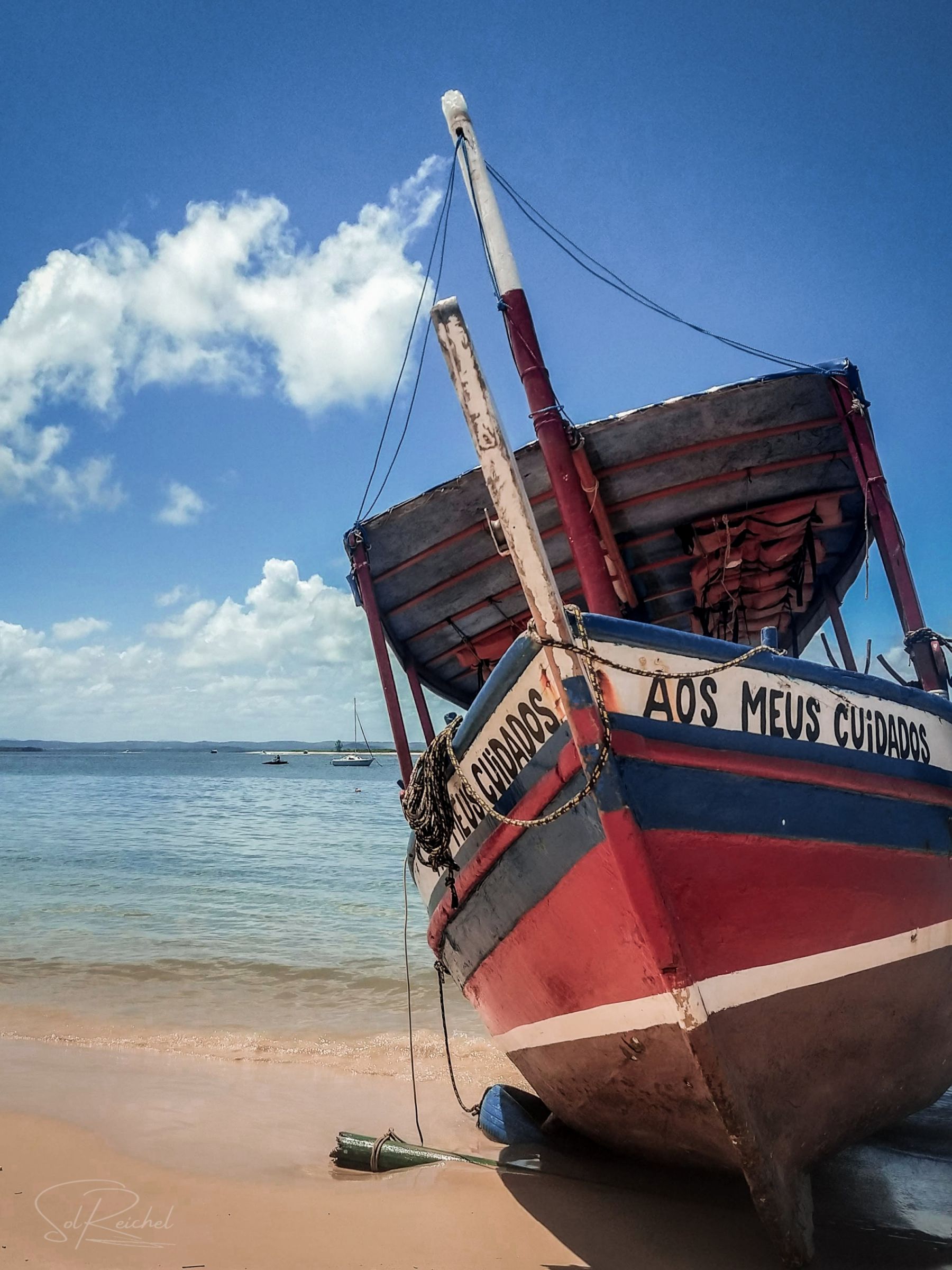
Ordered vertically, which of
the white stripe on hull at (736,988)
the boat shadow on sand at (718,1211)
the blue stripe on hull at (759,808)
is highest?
the blue stripe on hull at (759,808)

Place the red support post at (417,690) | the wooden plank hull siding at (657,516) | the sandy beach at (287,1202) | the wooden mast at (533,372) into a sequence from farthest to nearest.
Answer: the red support post at (417,690), the wooden plank hull siding at (657,516), the wooden mast at (533,372), the sandy beach at (287,1202)

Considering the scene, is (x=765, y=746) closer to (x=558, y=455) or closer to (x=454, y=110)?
(x=558, y=455)

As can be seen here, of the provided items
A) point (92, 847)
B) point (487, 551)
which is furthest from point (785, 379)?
point (92, 847)

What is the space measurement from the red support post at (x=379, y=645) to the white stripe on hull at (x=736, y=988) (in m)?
2.31

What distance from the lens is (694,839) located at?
3.12 m

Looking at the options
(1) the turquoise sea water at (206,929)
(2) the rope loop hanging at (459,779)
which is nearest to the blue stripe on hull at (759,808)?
(2) the rope loop hanging at (459,779)

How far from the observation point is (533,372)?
5344 millimetres

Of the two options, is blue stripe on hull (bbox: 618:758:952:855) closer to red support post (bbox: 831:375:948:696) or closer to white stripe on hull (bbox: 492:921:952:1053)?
white stripe on hull (bbox: 492:921:952:1053)

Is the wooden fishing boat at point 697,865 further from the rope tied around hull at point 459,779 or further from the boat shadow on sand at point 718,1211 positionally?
the boat shadow on sand at point 718,1211

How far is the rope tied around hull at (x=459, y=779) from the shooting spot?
2992 mm

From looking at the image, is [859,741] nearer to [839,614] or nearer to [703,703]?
[703,703]

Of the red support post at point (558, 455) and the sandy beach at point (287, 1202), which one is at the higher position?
the red support post at point (558, 455)

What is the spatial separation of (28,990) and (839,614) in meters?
9.31

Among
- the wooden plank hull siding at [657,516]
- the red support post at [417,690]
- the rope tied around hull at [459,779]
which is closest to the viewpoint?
the rope tied around hull at [459,779]
